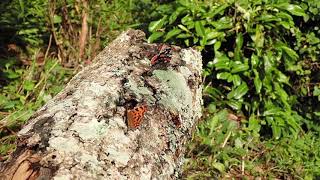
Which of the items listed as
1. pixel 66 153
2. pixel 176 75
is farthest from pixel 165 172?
pixel 176 75

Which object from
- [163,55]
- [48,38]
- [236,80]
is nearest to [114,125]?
[163,55]

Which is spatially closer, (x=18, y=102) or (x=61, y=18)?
(x=18, y=102)

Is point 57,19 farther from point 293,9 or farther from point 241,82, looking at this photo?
point 293,9

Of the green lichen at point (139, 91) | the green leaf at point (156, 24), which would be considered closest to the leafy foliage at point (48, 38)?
the green leaf at point (156, 24)

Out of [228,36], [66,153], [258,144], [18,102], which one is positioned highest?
[66,153]

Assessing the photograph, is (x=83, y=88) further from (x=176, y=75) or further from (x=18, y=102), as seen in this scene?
(x=18, y=102)

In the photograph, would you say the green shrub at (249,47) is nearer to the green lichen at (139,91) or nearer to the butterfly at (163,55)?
the butterfly at (163,55)
